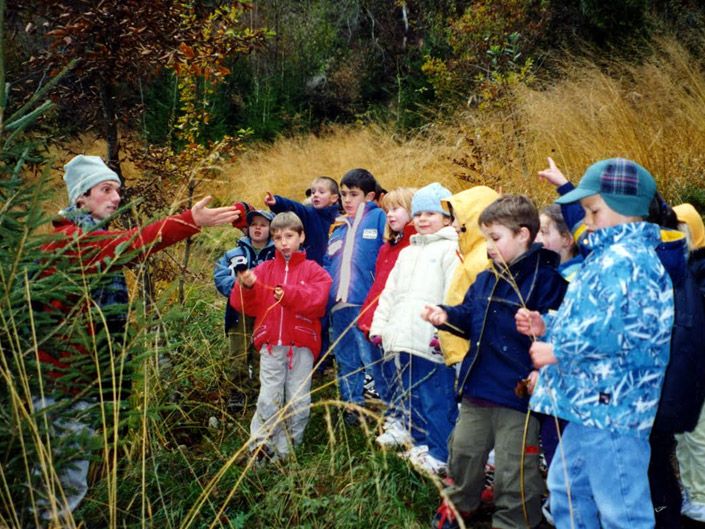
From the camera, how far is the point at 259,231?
5270 mm

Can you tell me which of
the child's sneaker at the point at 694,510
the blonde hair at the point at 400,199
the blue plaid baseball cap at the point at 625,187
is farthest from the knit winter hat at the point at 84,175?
the child's sneaker at the point at 694,510

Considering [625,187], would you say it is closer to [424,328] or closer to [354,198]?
[424,328]

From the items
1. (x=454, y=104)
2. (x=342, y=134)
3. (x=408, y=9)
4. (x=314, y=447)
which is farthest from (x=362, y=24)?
(x=314, y=447)

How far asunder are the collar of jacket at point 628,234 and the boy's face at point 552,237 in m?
1.20

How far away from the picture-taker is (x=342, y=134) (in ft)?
43.3

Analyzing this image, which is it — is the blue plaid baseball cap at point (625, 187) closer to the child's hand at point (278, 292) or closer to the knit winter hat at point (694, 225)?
the knit winter hat at point (694, 225)

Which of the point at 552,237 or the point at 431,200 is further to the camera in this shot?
the point at 431,200

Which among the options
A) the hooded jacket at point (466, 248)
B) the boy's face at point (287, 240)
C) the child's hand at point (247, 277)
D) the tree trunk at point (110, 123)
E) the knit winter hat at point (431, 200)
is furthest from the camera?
the tree trunk at point (110, 123)

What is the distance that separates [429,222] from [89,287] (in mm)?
2381

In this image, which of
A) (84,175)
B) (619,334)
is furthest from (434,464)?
(84,175)

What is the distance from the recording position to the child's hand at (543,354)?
2.70 m

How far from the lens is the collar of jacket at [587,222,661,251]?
2.67 metres

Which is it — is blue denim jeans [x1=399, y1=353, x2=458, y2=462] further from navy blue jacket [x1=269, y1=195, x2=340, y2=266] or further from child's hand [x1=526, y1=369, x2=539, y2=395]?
navy blue jacket [x1=269, y1=195, x2=340, y2=266]

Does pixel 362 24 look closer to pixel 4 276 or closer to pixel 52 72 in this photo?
pixel 52 72
